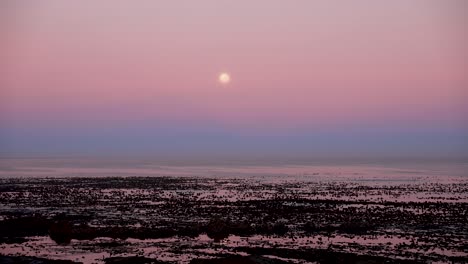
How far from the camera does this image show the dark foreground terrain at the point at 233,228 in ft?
96.6

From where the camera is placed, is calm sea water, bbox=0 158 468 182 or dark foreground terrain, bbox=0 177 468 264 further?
calm sea water, bbox=0 158 468 182

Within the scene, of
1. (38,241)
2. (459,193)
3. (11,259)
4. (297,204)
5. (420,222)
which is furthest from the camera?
(459,193)

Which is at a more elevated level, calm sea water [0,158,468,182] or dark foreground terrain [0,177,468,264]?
calm sea water [0,158,468,182]

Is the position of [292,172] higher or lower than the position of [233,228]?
higher

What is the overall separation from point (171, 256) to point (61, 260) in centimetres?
561

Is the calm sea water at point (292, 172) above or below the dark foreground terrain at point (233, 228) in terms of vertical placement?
above

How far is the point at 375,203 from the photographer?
55562 millimetres

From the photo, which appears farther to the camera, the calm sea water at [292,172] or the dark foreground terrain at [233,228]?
the calm sea water at [292,172]

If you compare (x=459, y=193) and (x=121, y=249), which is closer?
(x=121, y=249)

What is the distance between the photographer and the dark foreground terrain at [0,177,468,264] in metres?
29.5

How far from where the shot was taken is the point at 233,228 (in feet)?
124

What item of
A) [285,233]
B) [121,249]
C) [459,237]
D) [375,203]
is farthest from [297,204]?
[121,249]

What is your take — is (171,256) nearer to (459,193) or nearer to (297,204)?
(297,204)

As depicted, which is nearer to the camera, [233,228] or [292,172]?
[233,228]
